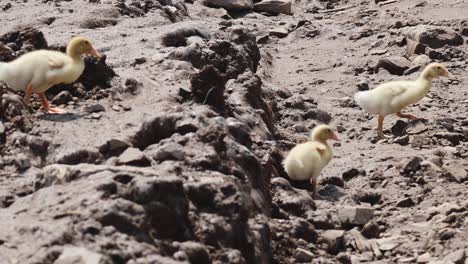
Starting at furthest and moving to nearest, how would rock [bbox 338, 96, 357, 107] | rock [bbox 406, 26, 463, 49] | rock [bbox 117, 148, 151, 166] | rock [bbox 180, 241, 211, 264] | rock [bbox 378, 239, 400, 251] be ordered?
rock [bbox 406, 26, 463, 49] → rock [bbox 338, 96, 357, 107] → rock [bbox 378, 239, 400, 251] → rock [bbox 117, 148, 151, 166] → rock [bbox 180, 241, 211, 264]

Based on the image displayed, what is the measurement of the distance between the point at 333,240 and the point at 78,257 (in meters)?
2.90

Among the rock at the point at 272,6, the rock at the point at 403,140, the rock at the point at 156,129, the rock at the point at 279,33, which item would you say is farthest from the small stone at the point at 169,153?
the rock at the point at 272,6

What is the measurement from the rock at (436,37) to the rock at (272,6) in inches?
182

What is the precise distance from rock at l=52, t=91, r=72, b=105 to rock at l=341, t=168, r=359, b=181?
9.71 feet

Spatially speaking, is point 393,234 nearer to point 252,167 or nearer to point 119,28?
point 252,167

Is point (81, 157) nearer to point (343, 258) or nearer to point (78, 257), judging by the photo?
point (78, 257)

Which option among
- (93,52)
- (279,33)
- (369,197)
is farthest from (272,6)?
(369,197)

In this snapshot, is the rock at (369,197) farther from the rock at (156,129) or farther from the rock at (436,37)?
the rock at (436,37)

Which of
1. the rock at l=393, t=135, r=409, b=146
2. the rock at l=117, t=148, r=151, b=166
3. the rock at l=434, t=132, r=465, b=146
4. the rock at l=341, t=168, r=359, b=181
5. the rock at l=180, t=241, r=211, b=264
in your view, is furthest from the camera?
the rock at l=393, t=135, r=409, b=146

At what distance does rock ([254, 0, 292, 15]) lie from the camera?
1786 cm

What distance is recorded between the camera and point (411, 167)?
8898mm

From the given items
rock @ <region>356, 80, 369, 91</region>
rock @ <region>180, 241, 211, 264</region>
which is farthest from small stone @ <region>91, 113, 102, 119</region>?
rock @ <region>356, 80, 369, 91</region>

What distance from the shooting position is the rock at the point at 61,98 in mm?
8391

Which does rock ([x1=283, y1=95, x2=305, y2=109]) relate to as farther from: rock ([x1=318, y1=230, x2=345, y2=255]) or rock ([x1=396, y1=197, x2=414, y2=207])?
rock ([x1=318, y1=230, x2=345, y2=255])
